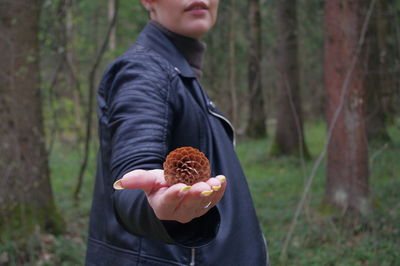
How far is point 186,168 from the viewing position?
997 mm

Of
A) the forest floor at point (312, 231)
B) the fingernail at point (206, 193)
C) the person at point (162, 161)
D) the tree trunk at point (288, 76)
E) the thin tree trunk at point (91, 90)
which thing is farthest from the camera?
the tree trunk at point (288, 76)

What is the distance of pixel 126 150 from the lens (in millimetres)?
1247

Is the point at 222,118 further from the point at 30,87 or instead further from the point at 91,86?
the point at 91,86

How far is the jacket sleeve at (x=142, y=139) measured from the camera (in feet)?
3.77

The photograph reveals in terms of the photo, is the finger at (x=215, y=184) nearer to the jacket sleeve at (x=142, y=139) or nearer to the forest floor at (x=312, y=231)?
the jacket sleeve at (x=142, y=139)

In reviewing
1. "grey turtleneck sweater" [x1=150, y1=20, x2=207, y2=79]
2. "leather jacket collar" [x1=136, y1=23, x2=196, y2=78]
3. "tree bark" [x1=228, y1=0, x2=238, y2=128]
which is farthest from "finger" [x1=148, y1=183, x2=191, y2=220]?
"tree bark" [x1=228, y1=0, x2=238, y2=128]

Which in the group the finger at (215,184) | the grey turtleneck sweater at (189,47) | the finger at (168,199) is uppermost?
the grey turtleneck sweater at (189,47)

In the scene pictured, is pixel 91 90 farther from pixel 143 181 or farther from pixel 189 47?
pixel 143 181

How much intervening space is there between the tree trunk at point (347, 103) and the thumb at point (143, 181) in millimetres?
4860

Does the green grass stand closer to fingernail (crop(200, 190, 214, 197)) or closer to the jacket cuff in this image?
the jacket cuff

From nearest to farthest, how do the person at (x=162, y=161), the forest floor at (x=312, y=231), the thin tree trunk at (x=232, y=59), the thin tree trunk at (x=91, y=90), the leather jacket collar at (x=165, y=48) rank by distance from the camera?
the person at (x=162, y=161) → the leather jacket collar at (x=165, y=48) → the forest floor at (x=312, y=231) → the thin tree trunk at (x=91, y=90) → the thin tree trunk at (x=232, y=59)

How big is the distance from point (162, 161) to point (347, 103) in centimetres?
486

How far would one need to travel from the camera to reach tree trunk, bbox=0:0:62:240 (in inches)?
203

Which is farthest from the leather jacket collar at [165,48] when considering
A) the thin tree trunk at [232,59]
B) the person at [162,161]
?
the thin tree trunk at [232,59]
